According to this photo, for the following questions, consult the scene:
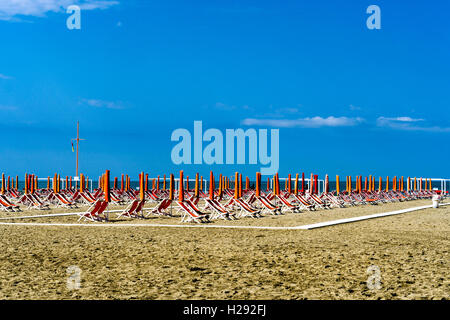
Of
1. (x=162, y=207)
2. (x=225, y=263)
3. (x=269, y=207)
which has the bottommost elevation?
(x=225, y=263)

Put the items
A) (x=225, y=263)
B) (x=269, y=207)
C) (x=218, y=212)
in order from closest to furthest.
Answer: (x=225, y=263)
(x=218, y=212)
(x=269, y=207)

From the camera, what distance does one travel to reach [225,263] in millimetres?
6598

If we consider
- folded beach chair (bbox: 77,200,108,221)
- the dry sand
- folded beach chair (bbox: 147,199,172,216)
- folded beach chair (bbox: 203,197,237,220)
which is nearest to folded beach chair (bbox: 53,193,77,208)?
folded beach chair (bbox: 147,199,172,216)

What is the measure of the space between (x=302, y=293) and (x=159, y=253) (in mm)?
3050

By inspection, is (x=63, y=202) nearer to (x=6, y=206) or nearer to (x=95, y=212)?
(x=6, y=206)

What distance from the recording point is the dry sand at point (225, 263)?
5.05 m

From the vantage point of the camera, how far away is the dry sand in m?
5.05

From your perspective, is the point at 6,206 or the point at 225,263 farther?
the point at 6,206

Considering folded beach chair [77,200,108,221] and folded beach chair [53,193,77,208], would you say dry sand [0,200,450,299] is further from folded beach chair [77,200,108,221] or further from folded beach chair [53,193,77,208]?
folded beach chair [53,193,77,208]

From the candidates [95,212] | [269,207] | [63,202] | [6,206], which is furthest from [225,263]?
[63,202]

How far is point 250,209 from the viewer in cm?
1502

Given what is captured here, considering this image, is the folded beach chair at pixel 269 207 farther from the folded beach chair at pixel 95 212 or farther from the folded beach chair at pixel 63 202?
the folded beach chair at pixel 63 202

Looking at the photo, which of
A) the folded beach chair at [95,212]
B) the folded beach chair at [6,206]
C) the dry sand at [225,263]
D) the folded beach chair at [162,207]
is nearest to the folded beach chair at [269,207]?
the folded beach chair at [162,207]

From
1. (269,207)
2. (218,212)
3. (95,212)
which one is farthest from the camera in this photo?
(269,207)
